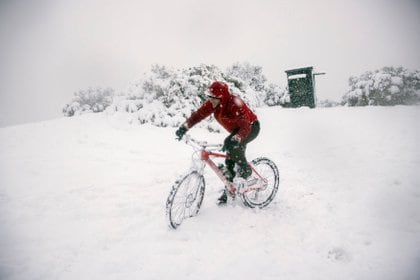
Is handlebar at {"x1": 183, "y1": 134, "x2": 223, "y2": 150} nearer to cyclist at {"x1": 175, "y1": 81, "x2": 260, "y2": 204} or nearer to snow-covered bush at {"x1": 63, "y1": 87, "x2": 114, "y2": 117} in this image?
cyclist at {"x1": 175, "y1": 81, "x2": 260, "y2": 204}

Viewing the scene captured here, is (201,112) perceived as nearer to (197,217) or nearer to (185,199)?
(185,199)

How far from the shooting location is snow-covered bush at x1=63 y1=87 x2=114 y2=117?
20094 mm

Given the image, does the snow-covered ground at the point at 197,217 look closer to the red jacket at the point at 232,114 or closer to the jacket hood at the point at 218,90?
the red jacket at the point at 232,114

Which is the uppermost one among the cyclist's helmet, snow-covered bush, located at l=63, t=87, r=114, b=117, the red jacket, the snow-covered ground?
snow-covered bush, located at l=63, t=87, r=114, b=117

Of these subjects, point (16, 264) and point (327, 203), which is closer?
point (16, 264)

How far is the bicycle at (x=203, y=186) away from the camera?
3940 millimetres

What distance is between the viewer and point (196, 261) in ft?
10.7

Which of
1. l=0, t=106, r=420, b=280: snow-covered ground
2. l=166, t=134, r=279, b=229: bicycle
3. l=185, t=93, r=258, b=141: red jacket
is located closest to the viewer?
l=0, t=106, r=420, b=280: snow-covered ground

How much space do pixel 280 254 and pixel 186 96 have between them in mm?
8839

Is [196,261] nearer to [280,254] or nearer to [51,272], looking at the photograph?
[280,254]

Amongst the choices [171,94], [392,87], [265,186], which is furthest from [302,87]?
[265,186]

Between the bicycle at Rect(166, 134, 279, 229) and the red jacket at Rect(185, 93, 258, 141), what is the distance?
46cm

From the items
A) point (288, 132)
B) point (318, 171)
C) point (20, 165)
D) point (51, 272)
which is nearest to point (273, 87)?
point (288, 132)

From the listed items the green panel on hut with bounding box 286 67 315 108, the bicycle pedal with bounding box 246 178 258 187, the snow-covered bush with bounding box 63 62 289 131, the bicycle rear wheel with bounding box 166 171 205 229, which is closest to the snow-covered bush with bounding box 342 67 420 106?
the green panel on hut with bounding box 286 67 315 108
